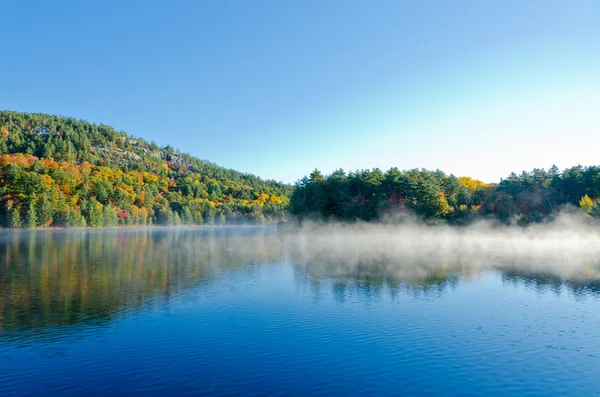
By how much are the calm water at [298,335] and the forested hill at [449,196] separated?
204 ft

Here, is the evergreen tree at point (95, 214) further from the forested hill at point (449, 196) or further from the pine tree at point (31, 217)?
the forested hill at point (449, 196)

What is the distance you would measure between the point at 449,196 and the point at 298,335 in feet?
309

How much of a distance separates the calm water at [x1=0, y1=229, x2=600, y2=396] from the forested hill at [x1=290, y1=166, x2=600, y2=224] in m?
62.1

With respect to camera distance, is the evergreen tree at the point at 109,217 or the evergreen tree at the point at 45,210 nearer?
the evergreen tree at the point at 45,210

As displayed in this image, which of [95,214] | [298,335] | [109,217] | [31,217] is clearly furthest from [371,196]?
[31,217]

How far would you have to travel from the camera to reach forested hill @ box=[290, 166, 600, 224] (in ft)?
301

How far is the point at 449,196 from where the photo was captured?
10694 centimetres

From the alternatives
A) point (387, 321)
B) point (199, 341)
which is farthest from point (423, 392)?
point (199, 341)

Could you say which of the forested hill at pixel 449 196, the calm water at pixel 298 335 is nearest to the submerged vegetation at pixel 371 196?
the forested hill at pixel 449 196

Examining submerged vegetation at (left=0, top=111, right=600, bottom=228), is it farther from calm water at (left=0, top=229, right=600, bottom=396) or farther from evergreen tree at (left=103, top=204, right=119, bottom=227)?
calm water at (left=0, top=229, right=600, bottom=396)

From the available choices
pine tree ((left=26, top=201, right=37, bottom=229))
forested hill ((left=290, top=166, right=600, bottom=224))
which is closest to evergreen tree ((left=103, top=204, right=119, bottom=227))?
pine tree ((left=26, top=201, right=37, bottom=229))

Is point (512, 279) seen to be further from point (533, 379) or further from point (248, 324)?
point (248, 324)

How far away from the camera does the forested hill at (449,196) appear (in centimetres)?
9169

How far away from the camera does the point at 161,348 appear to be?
793 inches
